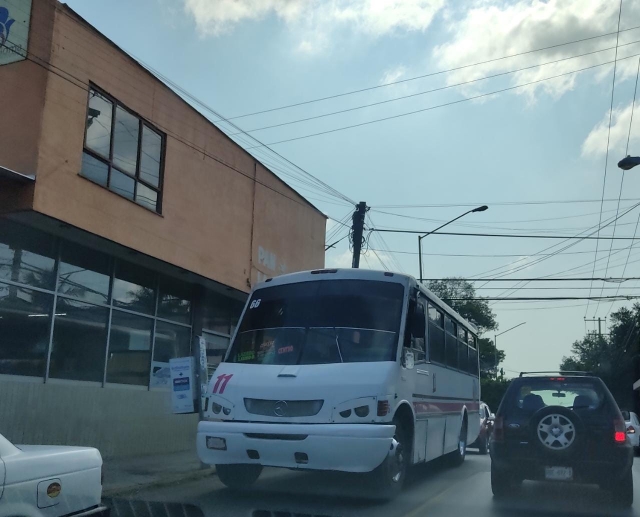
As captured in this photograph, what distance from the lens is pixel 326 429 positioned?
8375 millimetres

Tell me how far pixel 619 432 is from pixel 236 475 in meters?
4.84

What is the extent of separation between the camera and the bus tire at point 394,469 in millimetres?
8680

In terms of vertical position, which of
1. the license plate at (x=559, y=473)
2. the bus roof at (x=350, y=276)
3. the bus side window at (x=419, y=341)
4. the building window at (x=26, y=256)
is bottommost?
the license plate at (x=559, y=473)

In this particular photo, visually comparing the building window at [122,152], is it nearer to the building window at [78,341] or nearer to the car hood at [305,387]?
the building window at [78,341]

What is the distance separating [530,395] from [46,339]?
757 centimetres

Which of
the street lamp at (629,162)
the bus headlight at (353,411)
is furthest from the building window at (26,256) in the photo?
the street lamp at (629,162)

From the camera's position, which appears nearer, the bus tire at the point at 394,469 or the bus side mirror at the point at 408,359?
the bus tire at the point at 394,469

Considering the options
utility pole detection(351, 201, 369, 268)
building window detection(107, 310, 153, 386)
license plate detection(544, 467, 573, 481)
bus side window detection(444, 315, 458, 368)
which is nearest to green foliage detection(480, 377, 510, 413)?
utility pole detection(351, 201, 369, 268)

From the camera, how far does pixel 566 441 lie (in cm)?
902

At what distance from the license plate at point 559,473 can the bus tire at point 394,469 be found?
1751mm

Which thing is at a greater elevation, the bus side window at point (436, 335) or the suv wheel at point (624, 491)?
the bus side window at point (436, 335)

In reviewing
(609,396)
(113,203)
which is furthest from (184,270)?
(609,396)

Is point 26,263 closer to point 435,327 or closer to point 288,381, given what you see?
point 288,381

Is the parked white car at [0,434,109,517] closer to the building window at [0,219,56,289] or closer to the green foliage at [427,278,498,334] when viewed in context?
the building window at [0,219,56,289]
